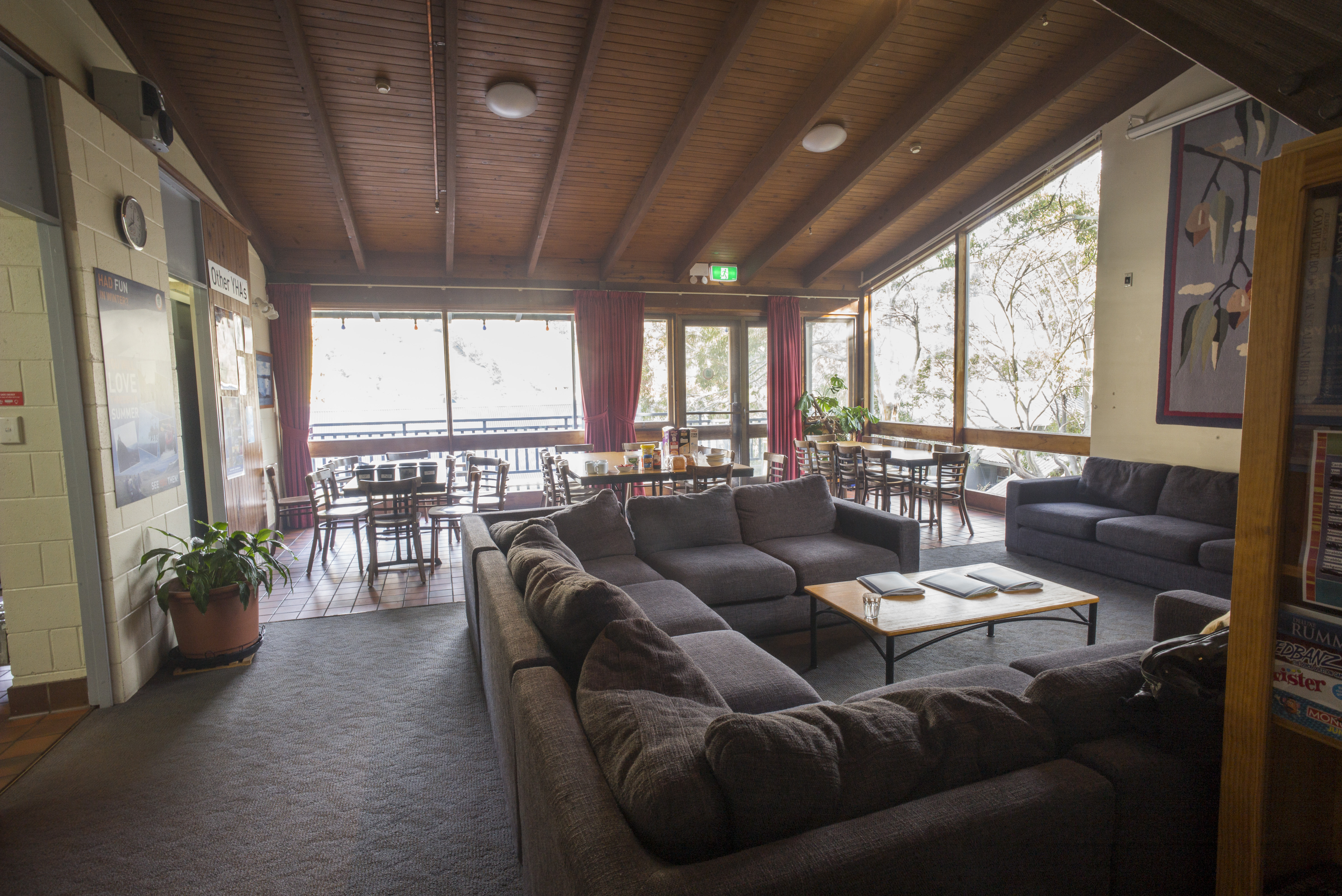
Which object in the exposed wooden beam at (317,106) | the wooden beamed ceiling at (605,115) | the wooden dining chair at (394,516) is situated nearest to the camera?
the exposed wooden beam at (317,106)

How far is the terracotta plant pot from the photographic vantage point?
10.7ft

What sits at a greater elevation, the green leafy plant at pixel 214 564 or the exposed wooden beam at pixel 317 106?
the exposed wooden beam at pixel 317 106

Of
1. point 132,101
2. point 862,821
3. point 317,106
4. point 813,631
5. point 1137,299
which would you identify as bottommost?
point 813,631

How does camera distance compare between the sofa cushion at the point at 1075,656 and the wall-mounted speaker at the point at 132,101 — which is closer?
the sofa cushion at the point at 1075,656

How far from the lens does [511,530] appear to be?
10.6 feet

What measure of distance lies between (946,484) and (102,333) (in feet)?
20.2

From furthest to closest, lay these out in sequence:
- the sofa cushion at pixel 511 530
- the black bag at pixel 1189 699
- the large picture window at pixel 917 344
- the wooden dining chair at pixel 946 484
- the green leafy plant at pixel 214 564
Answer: the large picture window at pixel 917 344 → the wooden dining chair at pixel 946 484 → the green leafy plant at pixel 214 564 → the sofa cushion at pixel 511 530 → the black bag at pixel 1189 699

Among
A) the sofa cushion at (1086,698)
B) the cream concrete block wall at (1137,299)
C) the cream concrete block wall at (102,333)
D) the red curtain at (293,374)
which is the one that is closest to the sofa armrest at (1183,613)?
the sofa cushion at (1086,698)

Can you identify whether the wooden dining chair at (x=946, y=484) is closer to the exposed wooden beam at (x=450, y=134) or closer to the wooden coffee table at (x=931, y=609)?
the wooden coffee table at (x=931, y=609)

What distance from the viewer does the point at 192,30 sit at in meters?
4.12

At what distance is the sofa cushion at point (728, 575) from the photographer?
11.0 ft

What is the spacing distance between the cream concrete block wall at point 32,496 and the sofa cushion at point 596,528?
2.21m

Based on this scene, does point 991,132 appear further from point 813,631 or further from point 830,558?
point 813,631

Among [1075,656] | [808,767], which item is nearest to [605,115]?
[1075,656]
